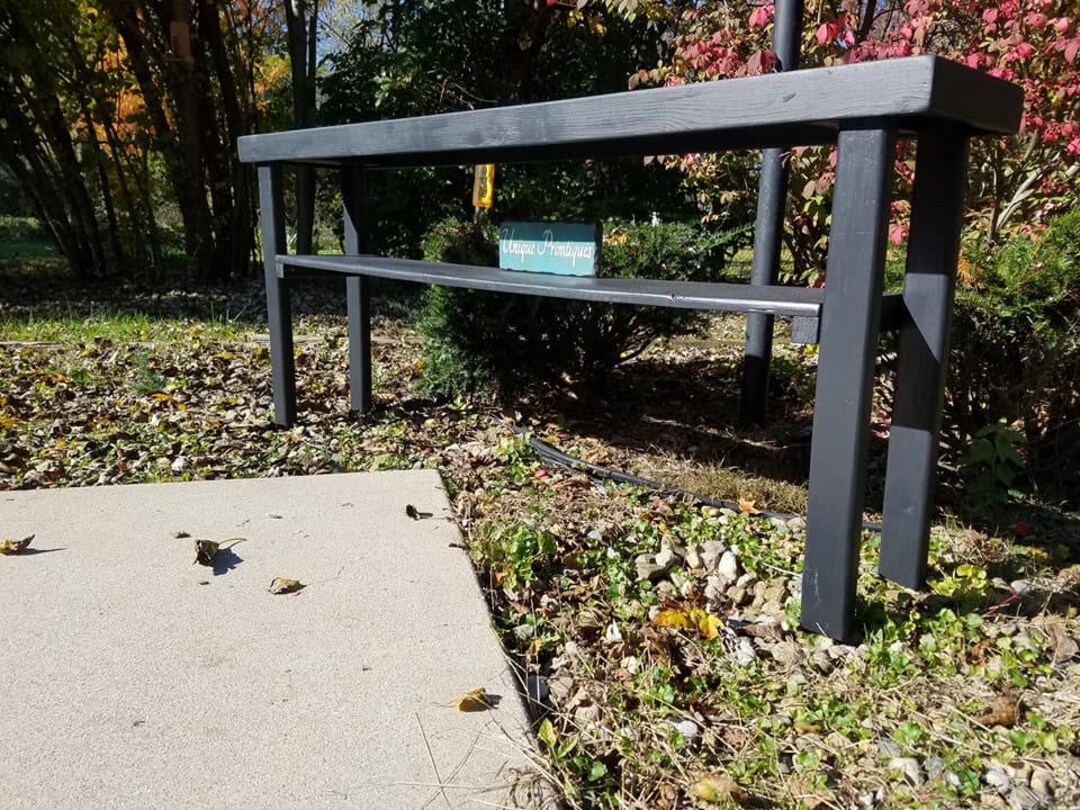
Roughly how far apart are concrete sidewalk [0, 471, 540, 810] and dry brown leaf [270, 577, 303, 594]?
3cm

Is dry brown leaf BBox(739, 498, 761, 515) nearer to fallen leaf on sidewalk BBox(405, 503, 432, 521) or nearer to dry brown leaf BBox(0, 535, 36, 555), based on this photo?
fallen leaf on sidewalk BBox(405, 503, 432, 521)

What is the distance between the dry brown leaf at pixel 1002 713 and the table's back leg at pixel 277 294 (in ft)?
10.7

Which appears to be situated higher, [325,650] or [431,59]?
[431,59]

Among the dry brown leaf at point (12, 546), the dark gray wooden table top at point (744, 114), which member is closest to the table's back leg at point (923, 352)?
the dark gray wooden table top at point (744, 114)

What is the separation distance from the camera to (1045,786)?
66.3 inches

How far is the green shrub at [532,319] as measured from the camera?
441cm

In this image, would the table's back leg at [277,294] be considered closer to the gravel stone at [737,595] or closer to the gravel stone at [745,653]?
the gravel stone at [737,595]

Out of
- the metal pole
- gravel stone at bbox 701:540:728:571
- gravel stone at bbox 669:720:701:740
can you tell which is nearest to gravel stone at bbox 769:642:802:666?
gravel stone at bbox 669:720:701:740

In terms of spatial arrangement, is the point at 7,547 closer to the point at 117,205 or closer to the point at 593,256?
the point at 593,256

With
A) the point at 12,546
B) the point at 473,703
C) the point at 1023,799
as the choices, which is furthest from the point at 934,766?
the point at 12,546

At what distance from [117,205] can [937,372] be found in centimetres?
1076

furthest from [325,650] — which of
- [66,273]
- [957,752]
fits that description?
[66,273]

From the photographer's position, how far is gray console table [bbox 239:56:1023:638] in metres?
1.93

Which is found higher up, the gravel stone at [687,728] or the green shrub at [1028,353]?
the green shrub at [1028,353]
